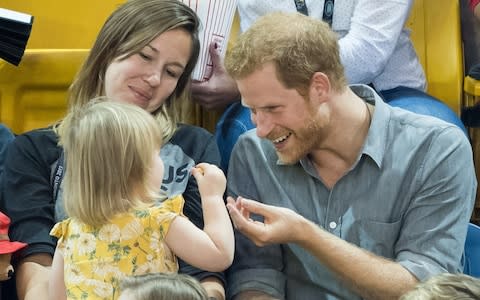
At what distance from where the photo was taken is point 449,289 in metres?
1.24

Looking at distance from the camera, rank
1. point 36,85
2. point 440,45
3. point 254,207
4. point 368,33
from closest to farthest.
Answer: point 254,207 < point 368,33 < point 36,85 < point 440,45

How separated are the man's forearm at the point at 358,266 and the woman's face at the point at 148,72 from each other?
560mm

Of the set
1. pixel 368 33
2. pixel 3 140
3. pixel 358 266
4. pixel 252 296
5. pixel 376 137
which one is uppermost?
pixel 368 33

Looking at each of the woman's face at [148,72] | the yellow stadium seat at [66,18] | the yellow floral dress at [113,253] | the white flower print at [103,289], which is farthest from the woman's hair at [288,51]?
the yellow stadium seat at [66,18]

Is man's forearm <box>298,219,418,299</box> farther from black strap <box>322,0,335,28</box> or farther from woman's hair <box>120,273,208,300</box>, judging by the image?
black strap <box>322,0,335,28</box>

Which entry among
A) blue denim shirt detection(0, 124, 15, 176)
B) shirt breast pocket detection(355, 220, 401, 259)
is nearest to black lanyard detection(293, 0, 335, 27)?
shirt breast pocket detection(355, 220, 401, 259)

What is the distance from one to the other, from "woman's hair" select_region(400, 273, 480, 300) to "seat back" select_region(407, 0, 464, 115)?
136 centimetres

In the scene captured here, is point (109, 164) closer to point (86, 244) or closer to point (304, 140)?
point (86, 244)

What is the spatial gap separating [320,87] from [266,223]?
335 millimetres

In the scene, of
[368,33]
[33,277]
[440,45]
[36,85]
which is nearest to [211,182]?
[33,277]

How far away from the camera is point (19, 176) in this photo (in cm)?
196

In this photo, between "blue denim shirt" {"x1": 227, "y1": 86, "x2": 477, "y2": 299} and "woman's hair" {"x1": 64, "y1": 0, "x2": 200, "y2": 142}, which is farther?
"woman's hair" {"x1": 64, "y1": 0, "x2": 200, "y2": 142}

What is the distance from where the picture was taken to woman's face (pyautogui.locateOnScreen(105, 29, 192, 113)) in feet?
6.66

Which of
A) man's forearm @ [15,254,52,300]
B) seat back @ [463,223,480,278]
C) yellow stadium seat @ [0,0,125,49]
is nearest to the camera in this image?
man's forearm @ [15,254,52,300]
